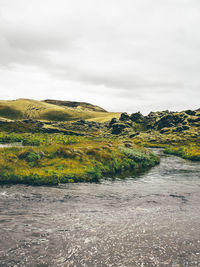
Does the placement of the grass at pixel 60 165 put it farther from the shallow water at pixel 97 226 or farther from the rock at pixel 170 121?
the rock at pixel 170 121

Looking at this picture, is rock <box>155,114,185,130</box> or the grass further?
rock <box>155,114,185,130</box>

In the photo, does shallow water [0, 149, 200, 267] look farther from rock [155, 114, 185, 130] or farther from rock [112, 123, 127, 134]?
rock [155, 114, 185, 130]

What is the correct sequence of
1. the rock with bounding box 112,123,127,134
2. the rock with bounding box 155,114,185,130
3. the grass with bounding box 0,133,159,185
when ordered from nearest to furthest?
the grass with bounding box 0,133,159,185
the rock with bounding box 155,114,185,130
the rock with bounding box 112,123,127,134

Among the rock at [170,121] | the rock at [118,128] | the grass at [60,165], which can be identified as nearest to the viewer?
the grass at [60,165]

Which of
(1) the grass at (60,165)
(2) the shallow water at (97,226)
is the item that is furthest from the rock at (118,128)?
(2) the shallow water at (97,226)

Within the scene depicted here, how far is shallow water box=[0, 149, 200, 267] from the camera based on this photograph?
9.98 meters

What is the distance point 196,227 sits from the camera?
1376cm

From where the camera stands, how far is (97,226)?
13477 millimetres

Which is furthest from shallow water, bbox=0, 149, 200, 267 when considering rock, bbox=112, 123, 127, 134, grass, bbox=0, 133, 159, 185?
rock, bbox=112, 123, 127, 134

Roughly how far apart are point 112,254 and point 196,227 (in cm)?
694

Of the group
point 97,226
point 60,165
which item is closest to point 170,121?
point 60,165

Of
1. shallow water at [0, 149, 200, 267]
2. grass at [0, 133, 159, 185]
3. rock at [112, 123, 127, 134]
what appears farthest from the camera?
rock at [112, 123, 127, 134]

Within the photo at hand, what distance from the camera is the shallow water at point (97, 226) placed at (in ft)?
32.8

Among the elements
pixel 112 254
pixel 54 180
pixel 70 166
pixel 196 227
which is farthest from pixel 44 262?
pixel 70 166
